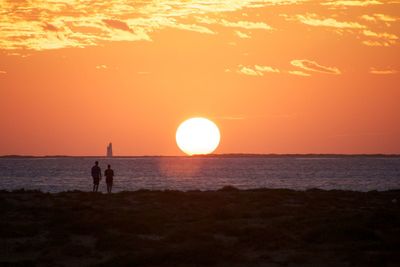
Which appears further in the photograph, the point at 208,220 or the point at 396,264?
the point at 208,220

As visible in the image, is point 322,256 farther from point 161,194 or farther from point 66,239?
point 161,194

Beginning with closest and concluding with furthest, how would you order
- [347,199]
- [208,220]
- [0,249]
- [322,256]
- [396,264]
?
[396,264] → [322,256] → [0,249] → [208,220] → [347,199]

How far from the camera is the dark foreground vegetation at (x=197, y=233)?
25741 mm

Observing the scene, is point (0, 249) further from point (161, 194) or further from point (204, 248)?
point (161, 194)

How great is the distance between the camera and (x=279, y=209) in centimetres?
3956

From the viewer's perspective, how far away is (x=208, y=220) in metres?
35.3

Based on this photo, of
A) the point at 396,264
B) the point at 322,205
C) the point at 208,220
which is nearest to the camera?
the point at 396,264

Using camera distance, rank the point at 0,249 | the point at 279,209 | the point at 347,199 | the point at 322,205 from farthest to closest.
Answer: the point at 347,199, the point at 322,205, the point at 279,209, the point at 0,249

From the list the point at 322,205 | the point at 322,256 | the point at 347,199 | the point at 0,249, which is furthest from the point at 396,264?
the point at 347,199

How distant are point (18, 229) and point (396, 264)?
15.9 meters

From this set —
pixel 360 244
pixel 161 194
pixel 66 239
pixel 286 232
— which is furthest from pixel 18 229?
pixel 161 194

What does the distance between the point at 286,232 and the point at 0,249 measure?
11514mm

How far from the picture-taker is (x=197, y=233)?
30.8 metres

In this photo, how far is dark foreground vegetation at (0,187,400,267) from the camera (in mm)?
25741
